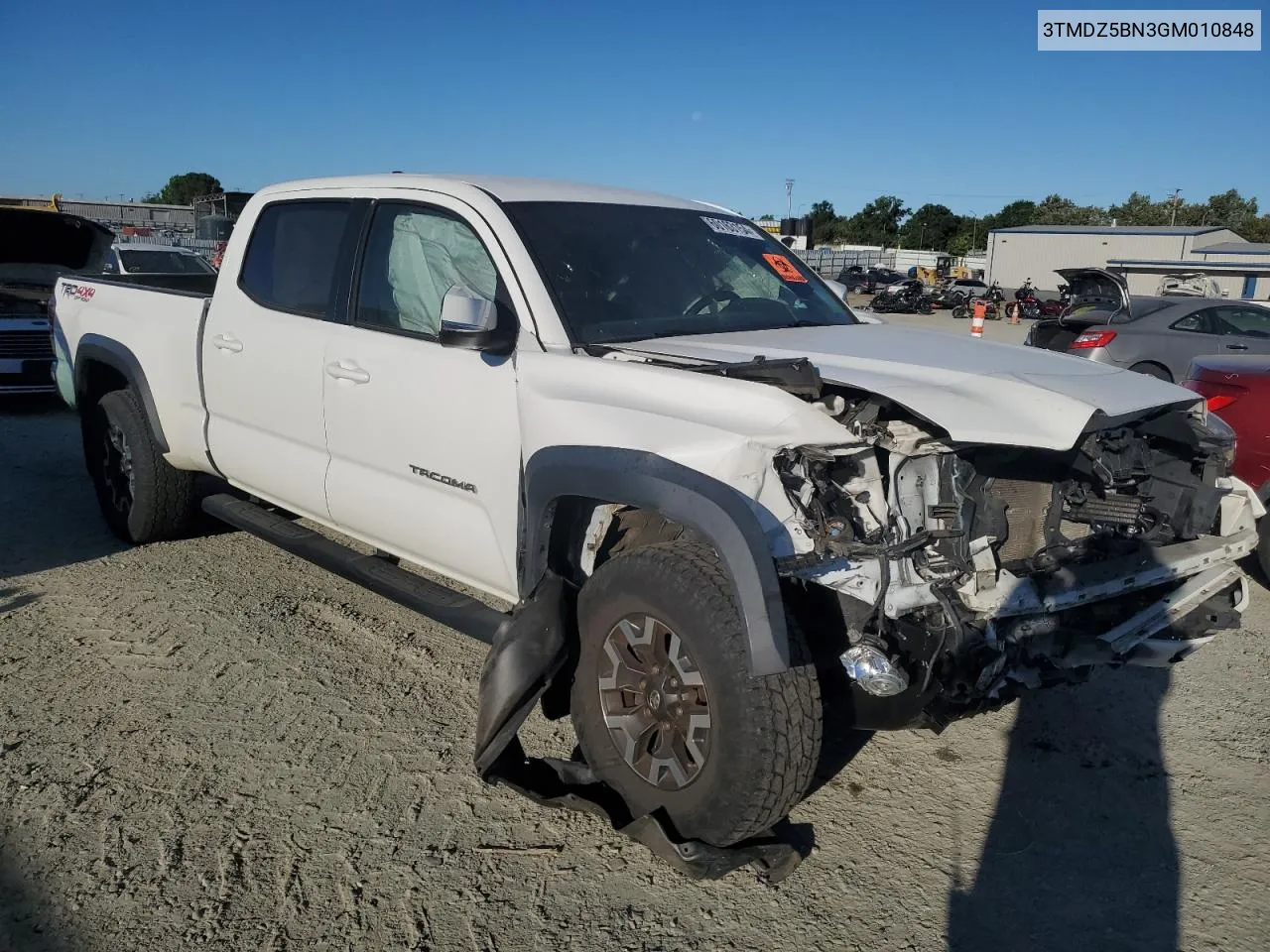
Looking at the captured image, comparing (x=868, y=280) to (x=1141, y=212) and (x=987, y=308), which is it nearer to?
(x=987, y=308)

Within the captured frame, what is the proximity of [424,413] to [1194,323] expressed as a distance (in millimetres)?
11886

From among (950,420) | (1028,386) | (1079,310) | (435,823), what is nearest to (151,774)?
(435,823)

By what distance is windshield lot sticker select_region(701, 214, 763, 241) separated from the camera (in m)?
4.44

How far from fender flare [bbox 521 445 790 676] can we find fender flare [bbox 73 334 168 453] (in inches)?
114

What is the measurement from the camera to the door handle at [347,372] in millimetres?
3889

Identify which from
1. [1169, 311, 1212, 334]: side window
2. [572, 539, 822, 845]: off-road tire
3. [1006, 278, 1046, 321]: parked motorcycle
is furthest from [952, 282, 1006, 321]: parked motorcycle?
[572, 539, 822, 845]: off-road tire

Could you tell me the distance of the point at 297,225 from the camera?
4.57 meters

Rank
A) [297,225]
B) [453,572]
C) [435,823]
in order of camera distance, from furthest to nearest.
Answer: [297,225], [453,572], [435,823]

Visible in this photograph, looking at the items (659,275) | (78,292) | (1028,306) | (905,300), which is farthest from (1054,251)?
(659,275)

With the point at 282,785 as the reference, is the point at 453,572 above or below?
above

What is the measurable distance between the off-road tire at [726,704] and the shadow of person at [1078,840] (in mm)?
642

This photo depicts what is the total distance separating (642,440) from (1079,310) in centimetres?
1227

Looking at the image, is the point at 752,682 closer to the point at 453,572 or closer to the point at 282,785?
the point at 453,572

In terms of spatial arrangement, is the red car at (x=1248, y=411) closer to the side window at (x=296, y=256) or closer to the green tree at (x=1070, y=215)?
the side window at (x=296, y=256)
